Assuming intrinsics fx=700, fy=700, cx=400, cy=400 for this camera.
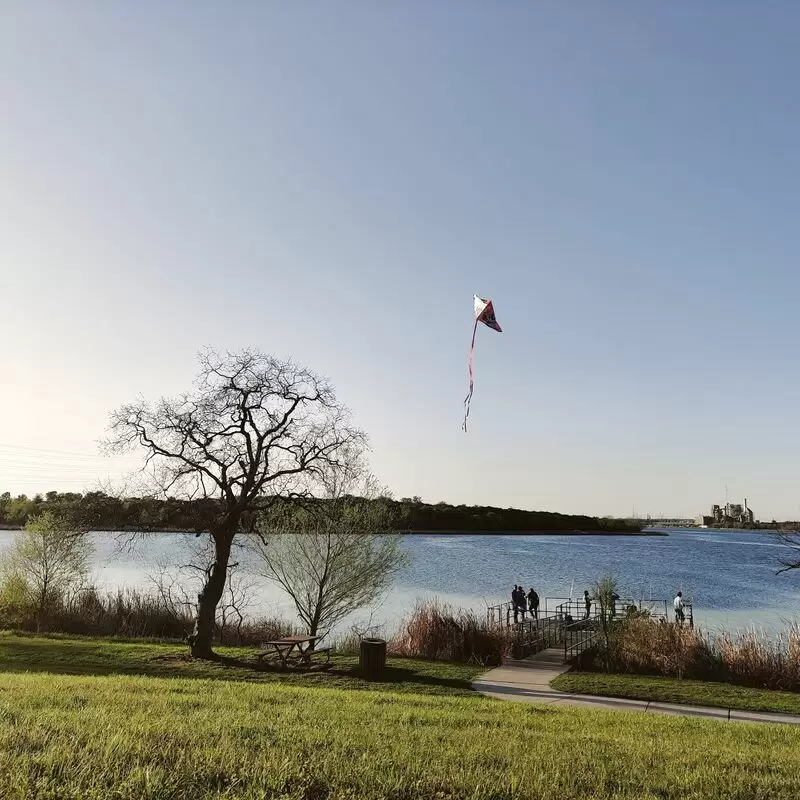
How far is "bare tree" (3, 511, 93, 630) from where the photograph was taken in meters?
30.1

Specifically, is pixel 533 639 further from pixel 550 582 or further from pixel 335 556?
pixel 550 582

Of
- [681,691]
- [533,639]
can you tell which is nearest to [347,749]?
[681,691]

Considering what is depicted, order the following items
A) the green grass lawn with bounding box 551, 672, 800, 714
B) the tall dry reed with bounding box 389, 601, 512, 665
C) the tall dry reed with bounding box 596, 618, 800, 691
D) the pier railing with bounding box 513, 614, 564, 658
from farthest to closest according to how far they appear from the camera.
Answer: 1. the pier railing with bounding box 513, 614, 564, 658
2. the tall dry reed with bounding box 389, 601, 512, 665
3. the tall dry reed with bounding box 596, 618, 800, 691
4. the green grass lawn with bounding box 551, 672, 800, 714

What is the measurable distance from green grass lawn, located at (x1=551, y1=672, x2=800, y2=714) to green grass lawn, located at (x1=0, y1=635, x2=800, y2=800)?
3.53m

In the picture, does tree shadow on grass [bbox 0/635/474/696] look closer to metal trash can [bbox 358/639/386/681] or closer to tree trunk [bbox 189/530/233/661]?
metal trash can [bbox 358/639/386/681]

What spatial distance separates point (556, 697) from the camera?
14.7m

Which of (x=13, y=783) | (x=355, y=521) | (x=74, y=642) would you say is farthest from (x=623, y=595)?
(x=13, y=783)

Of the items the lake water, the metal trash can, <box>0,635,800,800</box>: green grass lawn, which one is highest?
<box>0,635,800,800</box>: green grass lawn

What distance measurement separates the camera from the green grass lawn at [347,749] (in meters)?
5.32

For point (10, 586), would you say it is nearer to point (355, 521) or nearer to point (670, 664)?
point (355, 521)

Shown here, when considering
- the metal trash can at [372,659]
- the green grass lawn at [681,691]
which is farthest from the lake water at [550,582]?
the green grass lawn at [681,691]

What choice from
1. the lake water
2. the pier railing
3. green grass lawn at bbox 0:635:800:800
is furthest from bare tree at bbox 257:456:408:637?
green grass lawn at bbox 0:635:800:800

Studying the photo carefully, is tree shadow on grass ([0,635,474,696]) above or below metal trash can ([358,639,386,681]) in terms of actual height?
below

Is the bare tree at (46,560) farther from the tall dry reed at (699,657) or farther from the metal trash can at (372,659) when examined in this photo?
the tall dry reed at (699,657)
